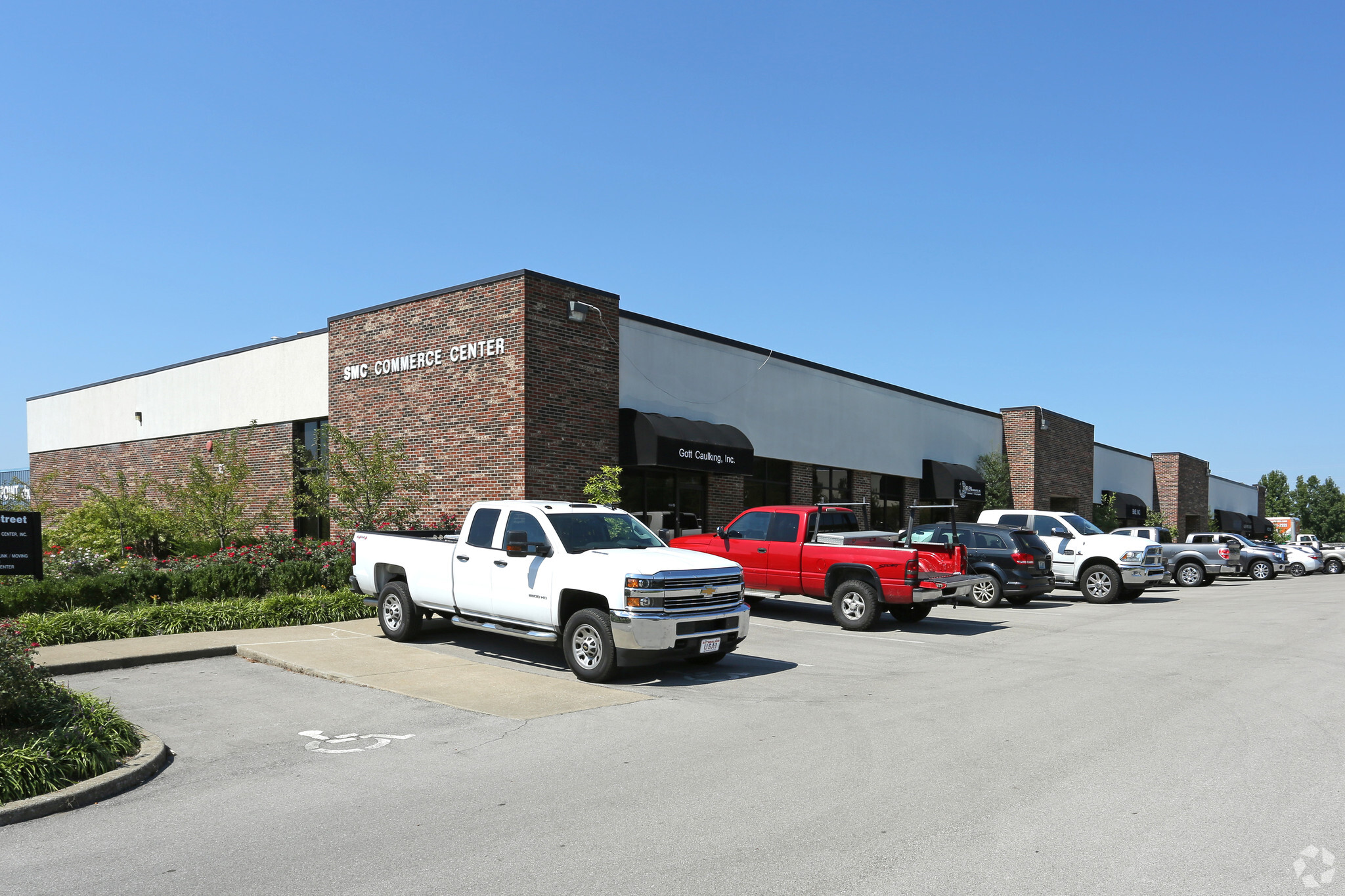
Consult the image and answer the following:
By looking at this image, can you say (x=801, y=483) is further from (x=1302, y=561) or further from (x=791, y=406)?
(x=1302, y=561)

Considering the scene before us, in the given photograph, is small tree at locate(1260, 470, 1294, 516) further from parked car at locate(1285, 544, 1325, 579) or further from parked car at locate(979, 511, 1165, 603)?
parked car at locate(979, 511, 1165, 603)

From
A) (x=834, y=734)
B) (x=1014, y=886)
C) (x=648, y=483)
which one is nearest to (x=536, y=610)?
A: (x=834, y=734)

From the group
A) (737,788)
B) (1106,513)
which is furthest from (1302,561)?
(737,788)

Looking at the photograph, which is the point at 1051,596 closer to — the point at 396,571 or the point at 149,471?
the point at 396,571

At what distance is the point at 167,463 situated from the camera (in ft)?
103

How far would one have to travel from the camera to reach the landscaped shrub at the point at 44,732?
618 cm

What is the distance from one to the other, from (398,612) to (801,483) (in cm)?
1808

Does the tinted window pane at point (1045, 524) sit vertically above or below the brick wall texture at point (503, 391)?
below

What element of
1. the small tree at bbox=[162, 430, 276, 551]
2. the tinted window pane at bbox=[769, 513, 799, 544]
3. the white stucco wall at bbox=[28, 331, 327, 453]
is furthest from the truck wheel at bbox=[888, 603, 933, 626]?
the white stucco wall at bbox=[28, 331, 327, 453]

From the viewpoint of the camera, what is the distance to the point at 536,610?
11.3m

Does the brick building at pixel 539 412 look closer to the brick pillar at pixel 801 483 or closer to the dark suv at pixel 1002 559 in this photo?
the brick pillar at pixel 801 483

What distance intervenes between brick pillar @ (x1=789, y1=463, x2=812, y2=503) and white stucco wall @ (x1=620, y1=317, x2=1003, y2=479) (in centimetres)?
31

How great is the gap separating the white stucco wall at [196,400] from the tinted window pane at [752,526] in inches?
524

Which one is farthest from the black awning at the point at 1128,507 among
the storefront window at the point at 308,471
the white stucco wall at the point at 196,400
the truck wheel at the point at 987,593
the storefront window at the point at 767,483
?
the white stucco wall at the point at 196,400
